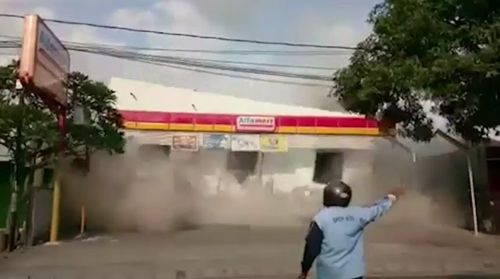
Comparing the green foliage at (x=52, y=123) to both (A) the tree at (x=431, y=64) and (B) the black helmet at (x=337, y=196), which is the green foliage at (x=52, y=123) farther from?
(B) the black helmet at (x=337, y=196)

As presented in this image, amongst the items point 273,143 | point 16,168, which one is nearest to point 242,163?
point 273,143

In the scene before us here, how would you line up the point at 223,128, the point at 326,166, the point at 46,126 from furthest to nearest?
1. the point at 326,166
2. the point at 223,128
3. the point at 46,126

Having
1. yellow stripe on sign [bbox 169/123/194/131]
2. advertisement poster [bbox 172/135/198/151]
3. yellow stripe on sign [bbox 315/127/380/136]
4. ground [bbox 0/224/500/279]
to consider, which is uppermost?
yellow stripe on sign [bbox 315/127/380/136]

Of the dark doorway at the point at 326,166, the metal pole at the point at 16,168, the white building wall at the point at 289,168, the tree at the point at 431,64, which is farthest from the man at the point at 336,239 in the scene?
the dark doorway at the point at 326,166

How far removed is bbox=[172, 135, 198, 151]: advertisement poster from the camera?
94.2ft

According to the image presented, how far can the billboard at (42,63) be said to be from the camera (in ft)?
50.1

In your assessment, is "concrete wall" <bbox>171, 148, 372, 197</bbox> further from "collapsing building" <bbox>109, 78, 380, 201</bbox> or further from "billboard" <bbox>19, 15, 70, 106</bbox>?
"billboard" <bbox>19, 15, 70, 106</bbox>

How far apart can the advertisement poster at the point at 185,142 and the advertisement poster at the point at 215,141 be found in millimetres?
385

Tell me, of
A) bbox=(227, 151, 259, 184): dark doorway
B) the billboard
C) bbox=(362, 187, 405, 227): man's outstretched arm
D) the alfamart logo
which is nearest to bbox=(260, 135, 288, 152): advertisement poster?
the alfamart logo

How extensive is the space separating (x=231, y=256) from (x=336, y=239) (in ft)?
31.3

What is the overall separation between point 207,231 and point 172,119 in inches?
283

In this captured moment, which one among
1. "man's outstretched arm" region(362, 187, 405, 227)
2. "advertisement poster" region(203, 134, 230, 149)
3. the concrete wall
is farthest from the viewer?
the concrete wall

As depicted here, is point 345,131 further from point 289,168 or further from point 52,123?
point 52,123

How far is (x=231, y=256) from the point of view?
1579 centimetres
